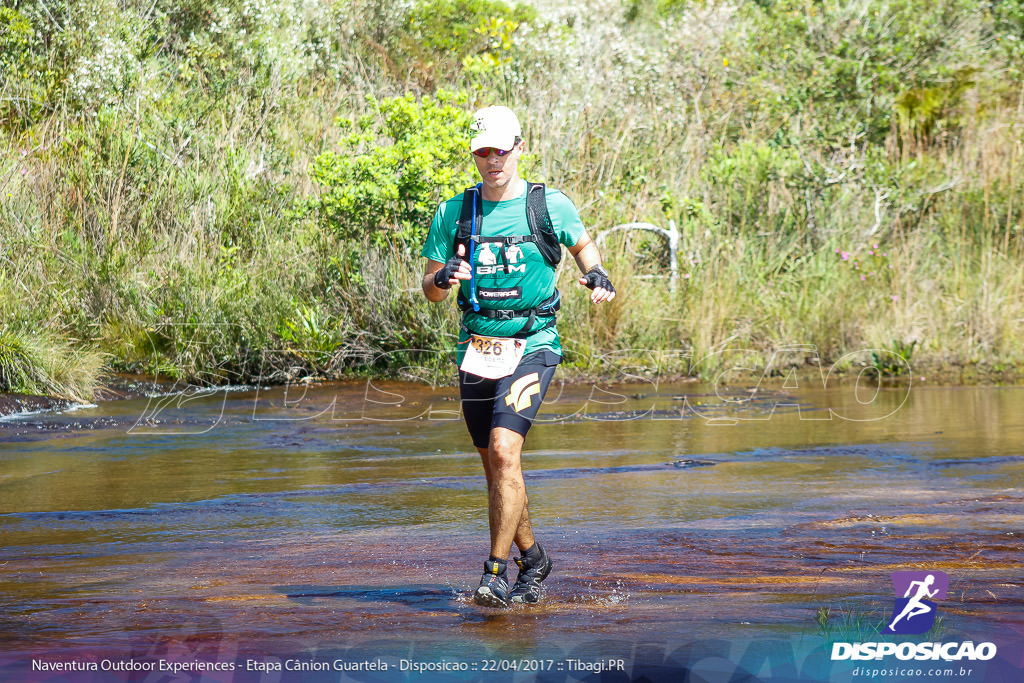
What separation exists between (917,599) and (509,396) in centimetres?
193

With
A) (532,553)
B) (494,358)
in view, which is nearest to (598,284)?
(494,358)

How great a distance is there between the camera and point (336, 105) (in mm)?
20906

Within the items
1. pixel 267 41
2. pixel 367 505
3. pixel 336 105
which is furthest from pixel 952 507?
pixel 267 41

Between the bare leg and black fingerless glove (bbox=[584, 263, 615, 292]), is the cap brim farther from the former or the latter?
the bare leg

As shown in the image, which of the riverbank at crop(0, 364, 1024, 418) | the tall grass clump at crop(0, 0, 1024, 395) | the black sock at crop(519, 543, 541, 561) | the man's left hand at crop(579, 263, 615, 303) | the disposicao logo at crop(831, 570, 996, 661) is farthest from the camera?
the tall grass clump at crop(0, 0, 1024, 395)

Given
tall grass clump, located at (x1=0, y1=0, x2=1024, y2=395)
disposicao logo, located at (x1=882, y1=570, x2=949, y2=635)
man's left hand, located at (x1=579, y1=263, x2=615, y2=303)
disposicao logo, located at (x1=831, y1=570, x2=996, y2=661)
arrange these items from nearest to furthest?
disposicao logo, located at (x1=831, y1=570, x2=996, y2=661), disposicao logo, located at (x1=882, y1=570, x2=949, y2=635), man's left hand, located at (x1=579, y1=263, x2=615, y2=303), tall grass clump, located at (x1=0, y1=0, x2=1024, y2=395)

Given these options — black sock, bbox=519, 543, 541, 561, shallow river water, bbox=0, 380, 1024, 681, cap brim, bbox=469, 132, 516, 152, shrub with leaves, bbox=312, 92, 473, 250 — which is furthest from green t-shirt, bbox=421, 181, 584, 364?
shrub with leaves, bbox=312, 92, 473, 250

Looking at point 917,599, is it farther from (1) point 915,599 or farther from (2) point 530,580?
(2) point 530,580

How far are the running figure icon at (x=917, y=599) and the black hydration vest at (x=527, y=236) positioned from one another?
1.93 meters

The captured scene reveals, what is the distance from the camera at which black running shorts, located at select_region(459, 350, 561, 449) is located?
5.79 m

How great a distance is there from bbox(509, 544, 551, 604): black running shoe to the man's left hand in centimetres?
114

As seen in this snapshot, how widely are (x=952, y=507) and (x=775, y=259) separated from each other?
9.06 meters

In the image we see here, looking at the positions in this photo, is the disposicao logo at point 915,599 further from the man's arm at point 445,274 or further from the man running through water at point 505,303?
the man's arm at point 445,274

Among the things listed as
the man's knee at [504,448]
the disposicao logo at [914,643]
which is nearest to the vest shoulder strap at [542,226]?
the man's knee at [504,448]
